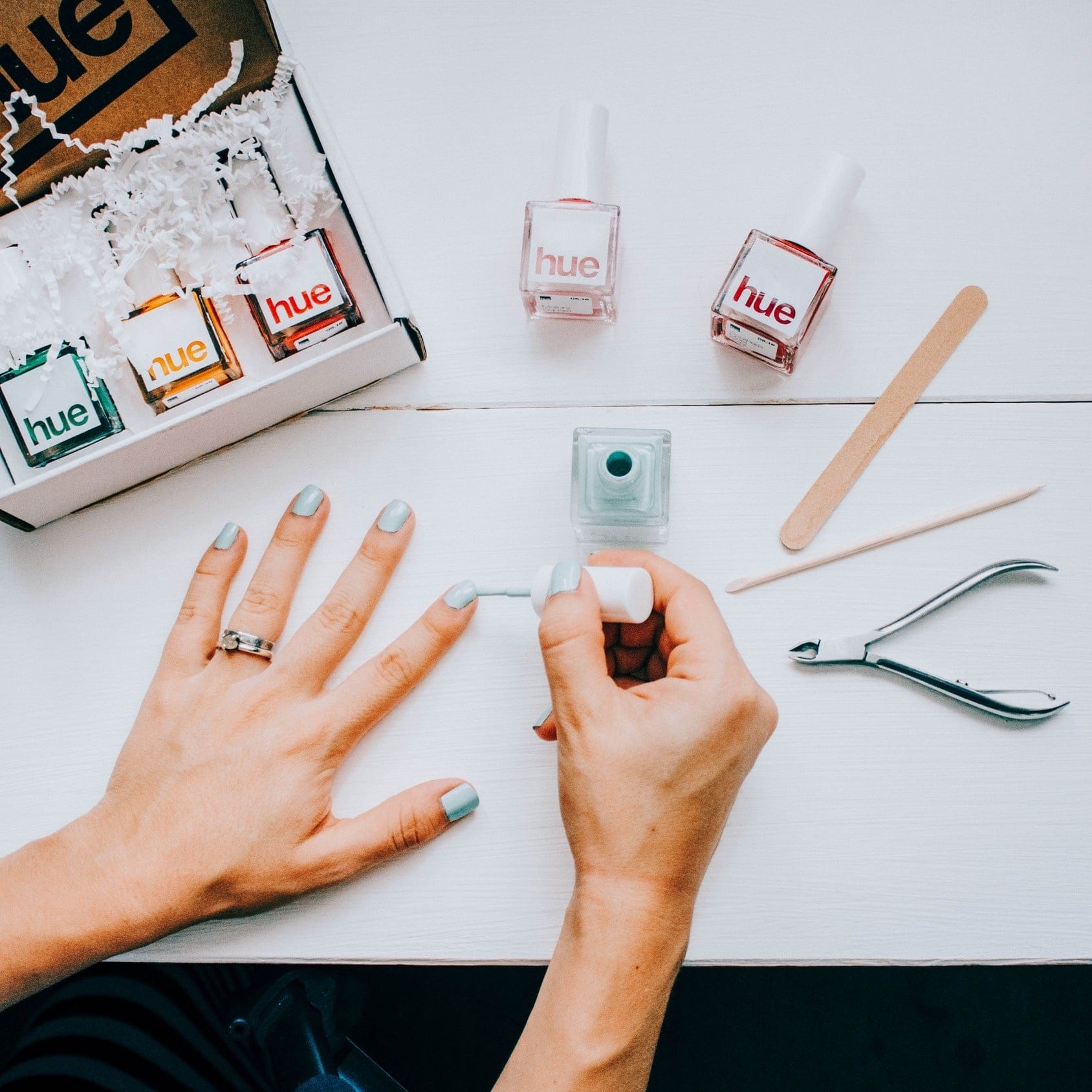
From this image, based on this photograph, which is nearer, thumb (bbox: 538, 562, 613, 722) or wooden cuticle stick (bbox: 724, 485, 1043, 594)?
thumb (bbox: 538, 562, 613, 722)

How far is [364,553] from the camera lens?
0.57m

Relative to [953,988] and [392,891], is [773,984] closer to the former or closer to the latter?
[953,988]

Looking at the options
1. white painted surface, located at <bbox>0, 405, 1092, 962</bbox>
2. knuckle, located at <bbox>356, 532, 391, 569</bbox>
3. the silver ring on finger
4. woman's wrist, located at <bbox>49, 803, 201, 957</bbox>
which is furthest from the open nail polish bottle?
woman's wrist, located at <bbox>49, 803, 201, 957</bbox>

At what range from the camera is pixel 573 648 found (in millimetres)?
466

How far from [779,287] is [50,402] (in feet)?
1.56

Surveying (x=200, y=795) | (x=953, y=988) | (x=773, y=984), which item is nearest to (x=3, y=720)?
(x=200, y=795)

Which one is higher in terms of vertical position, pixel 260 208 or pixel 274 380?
pixel 260 208

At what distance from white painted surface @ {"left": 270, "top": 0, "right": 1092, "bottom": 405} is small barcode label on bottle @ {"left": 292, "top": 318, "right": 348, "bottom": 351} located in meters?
0.07

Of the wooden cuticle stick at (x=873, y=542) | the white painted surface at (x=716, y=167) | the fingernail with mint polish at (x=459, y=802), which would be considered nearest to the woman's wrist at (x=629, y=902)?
the fingernail with mint polish at (x=459, y=802)

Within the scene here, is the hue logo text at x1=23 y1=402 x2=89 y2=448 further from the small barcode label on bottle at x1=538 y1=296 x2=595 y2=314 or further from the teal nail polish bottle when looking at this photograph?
the small barcode label on bottle at x1=538 y1=296 x2=595 y2=314

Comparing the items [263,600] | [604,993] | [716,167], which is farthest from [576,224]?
[604,993]

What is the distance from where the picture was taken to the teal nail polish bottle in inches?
21.0

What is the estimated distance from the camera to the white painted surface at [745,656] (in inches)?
21.7

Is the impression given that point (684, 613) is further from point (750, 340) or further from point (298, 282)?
point (298, 282)
